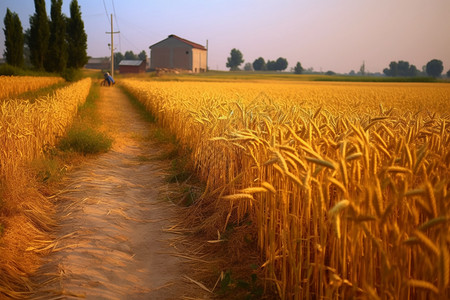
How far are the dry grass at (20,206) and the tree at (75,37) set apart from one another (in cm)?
4433

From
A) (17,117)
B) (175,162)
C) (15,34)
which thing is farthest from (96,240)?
(15,34)

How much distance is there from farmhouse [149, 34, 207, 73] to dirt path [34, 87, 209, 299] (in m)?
68.3

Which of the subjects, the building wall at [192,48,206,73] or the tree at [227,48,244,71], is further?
the tree at [227,48,244,71]

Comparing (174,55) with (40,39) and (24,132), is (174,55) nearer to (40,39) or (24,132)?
(40,39)

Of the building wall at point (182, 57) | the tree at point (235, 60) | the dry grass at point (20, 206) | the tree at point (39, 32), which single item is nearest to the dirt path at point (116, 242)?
the dry grass at point (20, 206)

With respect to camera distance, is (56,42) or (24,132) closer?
(24,132)

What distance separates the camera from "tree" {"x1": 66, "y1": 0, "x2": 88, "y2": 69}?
4688 cm

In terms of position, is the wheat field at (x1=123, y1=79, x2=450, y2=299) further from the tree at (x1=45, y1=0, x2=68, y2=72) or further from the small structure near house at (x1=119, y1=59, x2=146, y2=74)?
the small structure near house at (x1=119, y1=59, x2=146, y2=74)

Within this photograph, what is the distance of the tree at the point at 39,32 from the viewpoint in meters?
39.3

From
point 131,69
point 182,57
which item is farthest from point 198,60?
point 131,69

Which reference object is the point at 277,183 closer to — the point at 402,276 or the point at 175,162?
the point at 402,276

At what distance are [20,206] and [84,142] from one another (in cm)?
362

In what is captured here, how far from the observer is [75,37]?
4728 cm

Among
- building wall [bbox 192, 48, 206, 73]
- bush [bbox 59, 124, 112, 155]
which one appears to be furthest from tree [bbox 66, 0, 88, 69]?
bush [bbox 59, 124, 112, 155]
